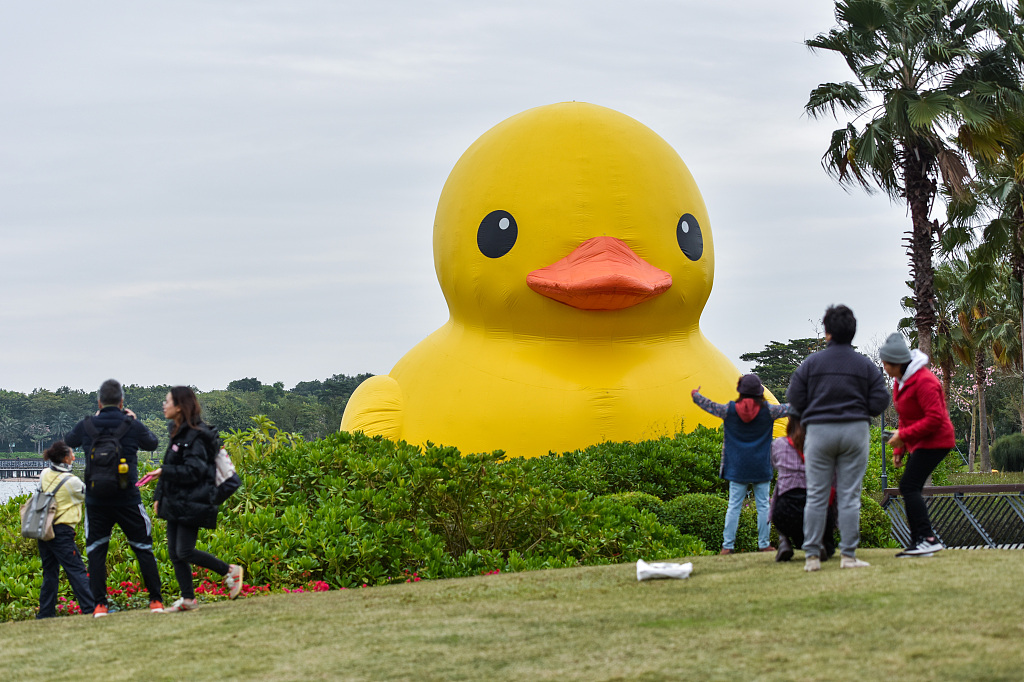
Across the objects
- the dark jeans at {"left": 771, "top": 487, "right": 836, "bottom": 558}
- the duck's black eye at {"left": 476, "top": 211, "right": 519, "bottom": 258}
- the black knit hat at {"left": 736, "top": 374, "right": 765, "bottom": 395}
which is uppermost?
the duck's black eye at {"left": 476, "top": 211, "right": 519, "bottom": 258}

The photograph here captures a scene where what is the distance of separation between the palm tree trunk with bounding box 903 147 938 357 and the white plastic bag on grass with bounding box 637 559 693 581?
41.3 ft

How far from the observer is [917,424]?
232 inches

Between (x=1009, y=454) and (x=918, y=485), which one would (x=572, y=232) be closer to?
(x=918, y=485)

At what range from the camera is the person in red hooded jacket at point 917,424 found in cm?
588

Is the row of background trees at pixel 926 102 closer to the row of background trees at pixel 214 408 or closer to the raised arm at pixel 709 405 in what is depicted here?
the raised arm at pixel 709 405

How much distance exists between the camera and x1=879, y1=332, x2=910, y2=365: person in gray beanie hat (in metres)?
5.90

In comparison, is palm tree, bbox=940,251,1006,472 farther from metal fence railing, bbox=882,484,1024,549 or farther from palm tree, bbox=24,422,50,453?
palm tree, bbox=24,422,50,453

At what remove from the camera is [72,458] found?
7.10 metres

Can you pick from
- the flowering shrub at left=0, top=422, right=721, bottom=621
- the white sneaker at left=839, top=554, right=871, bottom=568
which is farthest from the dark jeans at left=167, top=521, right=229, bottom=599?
the white sneaker at left=839, top=554, right=871, bottom=568

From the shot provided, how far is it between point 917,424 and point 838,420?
Result: 0.56 meters

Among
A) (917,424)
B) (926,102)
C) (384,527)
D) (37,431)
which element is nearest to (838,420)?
(917,424)

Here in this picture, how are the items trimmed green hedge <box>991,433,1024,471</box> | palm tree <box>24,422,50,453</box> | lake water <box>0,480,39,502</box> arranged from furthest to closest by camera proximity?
palm tree <box>24,422,50,453</box>, trimmed green hedge <box>991,433,1024,471</box>, lake water <box>0,480,39,502</box>

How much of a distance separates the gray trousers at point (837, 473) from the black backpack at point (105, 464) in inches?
161

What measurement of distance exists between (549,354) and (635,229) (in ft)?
5.45
